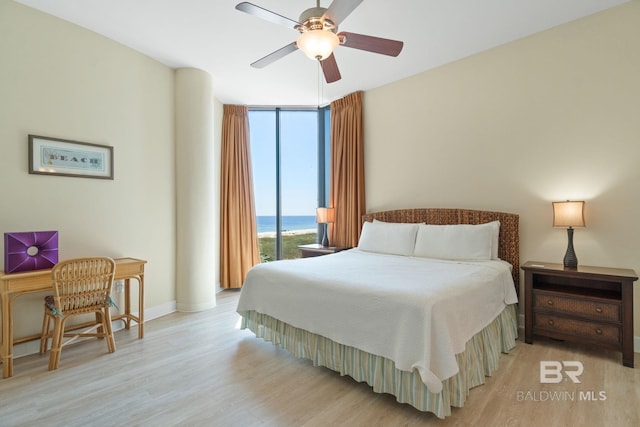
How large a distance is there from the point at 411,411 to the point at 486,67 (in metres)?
3.50

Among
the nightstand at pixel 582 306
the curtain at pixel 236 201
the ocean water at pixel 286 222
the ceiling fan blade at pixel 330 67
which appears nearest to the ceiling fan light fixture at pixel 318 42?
the ceiling fan blade at pixel 330 67

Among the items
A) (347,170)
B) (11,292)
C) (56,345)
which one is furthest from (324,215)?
(11,292)

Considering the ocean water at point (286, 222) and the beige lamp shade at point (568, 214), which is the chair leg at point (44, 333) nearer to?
the ocean water at point (286, 222)

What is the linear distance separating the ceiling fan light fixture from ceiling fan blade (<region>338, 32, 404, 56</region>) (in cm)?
10

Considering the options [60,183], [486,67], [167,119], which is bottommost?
[60,183]

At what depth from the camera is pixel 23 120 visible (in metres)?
2.70

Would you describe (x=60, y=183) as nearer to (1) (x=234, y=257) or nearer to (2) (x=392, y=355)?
(1) (x=234, y=257)

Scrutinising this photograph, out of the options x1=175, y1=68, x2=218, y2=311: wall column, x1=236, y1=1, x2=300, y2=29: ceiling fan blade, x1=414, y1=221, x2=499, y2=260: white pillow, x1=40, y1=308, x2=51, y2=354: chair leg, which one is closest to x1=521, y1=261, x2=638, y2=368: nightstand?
x1=414, y1=221, x2=499, y2=260: white pillow

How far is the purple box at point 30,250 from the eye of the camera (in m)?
2.41

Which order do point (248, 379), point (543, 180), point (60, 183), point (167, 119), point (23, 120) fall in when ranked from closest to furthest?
point (248, 379) → point (23, 120) → point (60, 183) → point (543, 180) → point (167, 119)

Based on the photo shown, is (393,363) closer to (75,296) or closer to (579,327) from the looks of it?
(579,327)

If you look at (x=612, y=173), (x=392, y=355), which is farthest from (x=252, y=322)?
(x=612, y=173)

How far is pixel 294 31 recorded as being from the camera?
3.11 meters

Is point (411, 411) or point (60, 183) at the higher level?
point (60, 183)
